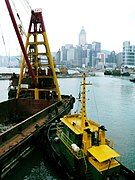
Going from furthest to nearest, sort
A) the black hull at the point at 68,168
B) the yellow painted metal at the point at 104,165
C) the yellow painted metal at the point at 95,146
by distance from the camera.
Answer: the black hull at the point at 68,168
the yellow painted metal at the point at 95,146
the yellow painted metal at the point at 104,165

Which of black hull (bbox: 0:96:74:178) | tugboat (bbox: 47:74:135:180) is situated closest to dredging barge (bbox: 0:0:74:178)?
black hull (bbox: 0:96:74:178)

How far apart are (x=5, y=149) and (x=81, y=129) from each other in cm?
428

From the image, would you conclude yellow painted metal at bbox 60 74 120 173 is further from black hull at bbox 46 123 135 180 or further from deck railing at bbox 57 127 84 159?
black hull at bbox 46 123 135 180

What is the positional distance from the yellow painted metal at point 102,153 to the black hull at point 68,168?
2.70ft

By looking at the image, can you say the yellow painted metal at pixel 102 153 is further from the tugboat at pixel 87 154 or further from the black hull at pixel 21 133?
the black hull at pixel 21 133

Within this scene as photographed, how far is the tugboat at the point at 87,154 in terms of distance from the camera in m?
13.4

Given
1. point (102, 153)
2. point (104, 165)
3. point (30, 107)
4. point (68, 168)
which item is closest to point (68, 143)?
point (68, 168)

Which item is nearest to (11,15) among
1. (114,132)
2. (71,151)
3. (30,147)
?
(30,147)

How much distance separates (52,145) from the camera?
18766 millimetres

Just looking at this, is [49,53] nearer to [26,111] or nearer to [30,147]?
[26,111]

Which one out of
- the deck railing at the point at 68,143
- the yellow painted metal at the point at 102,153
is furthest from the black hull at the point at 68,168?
Answer: the yellow painted metal at the point at 102,153

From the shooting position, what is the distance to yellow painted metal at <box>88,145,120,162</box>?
525 inches

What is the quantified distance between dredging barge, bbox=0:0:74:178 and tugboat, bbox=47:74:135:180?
277 centimetres

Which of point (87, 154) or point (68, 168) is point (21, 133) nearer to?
point (68, 168)
